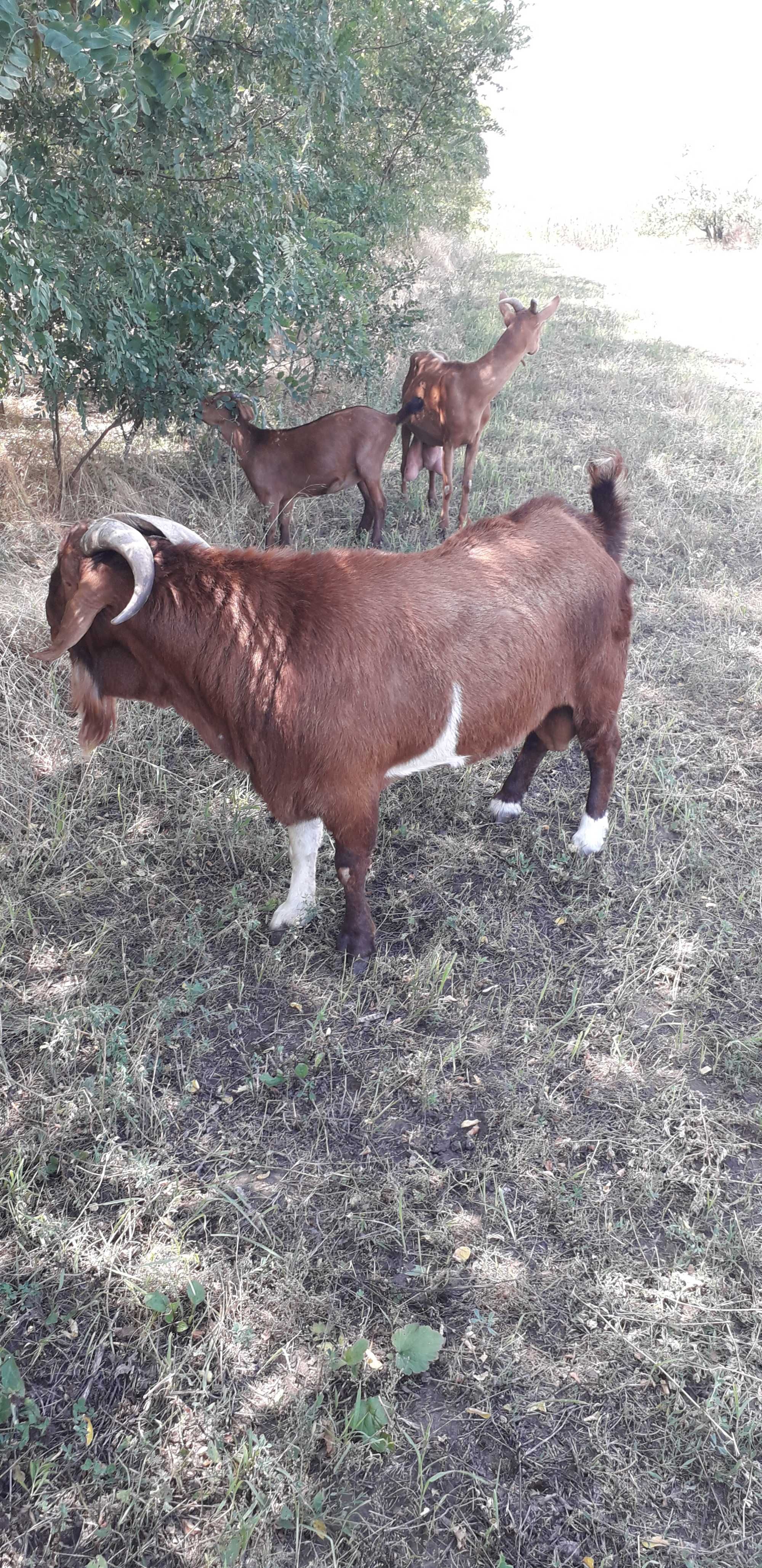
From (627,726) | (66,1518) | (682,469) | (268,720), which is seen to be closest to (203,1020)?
(268,720)

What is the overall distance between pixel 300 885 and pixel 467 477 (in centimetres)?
406

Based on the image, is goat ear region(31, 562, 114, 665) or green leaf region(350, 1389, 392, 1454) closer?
green leaf region(350, 1389, 392, 1454)

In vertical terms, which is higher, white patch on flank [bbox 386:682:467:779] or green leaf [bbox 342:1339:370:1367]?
white patch on flank [bbox 386:682:467:779]

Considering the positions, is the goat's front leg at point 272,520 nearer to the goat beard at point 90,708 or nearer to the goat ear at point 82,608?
the goat beard at point 90,708

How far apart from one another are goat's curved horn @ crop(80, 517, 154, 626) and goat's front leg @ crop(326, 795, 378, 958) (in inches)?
37.7

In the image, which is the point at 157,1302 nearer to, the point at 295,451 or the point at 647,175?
the point at 295,451

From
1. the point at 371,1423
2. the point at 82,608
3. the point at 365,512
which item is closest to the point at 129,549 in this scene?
the point at 82,608

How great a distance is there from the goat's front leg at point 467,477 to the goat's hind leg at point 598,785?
3.01 meters

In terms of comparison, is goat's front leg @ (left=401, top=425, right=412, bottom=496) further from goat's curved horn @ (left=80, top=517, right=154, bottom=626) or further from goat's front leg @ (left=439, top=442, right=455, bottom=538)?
goat's curved horn @ (left=80, top=517, right=154, bottom=626)

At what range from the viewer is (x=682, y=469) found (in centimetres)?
777

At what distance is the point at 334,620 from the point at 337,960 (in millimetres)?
1365

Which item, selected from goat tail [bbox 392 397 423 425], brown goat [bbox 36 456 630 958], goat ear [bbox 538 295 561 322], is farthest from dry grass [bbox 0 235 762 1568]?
goat ear [bbox 538 295 561 322]

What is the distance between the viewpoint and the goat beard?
3070mm

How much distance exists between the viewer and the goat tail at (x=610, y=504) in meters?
3.71
